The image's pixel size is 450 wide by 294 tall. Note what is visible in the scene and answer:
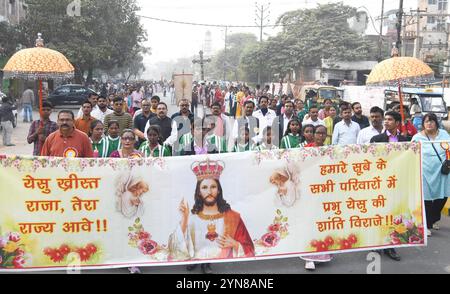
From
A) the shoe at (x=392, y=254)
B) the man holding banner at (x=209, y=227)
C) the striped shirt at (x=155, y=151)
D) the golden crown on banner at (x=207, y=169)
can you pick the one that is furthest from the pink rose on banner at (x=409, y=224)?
the striped shirt at (x=155, y=151)

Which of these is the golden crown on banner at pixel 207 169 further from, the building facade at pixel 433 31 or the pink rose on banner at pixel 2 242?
the building facade at pixel 433 31

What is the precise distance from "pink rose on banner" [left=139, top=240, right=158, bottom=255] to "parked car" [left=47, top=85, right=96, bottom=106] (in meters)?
24.2

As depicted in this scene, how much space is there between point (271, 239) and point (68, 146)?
7.86 ft

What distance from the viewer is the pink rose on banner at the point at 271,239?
4.88 metres

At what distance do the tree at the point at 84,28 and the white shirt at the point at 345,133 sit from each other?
70.2 ft

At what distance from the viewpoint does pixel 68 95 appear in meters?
27.8

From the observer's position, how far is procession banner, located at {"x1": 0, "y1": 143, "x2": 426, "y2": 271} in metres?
4.59

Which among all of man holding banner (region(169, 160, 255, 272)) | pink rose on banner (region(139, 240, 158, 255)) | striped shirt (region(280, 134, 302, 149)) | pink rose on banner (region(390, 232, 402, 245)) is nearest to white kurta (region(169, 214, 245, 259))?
man holding banner (region(169, 160, 255, 272))

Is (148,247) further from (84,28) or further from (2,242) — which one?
(84,28)

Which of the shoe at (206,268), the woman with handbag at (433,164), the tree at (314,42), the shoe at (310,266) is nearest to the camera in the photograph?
the shoe at (206,268)

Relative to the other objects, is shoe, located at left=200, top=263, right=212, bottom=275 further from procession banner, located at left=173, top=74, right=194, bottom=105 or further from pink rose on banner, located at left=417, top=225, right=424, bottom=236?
procession banner, located at left=173, top=74, right=194, bottom=105

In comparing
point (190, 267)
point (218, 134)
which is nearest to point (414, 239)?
point (190, 267)

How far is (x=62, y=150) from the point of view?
547cm
